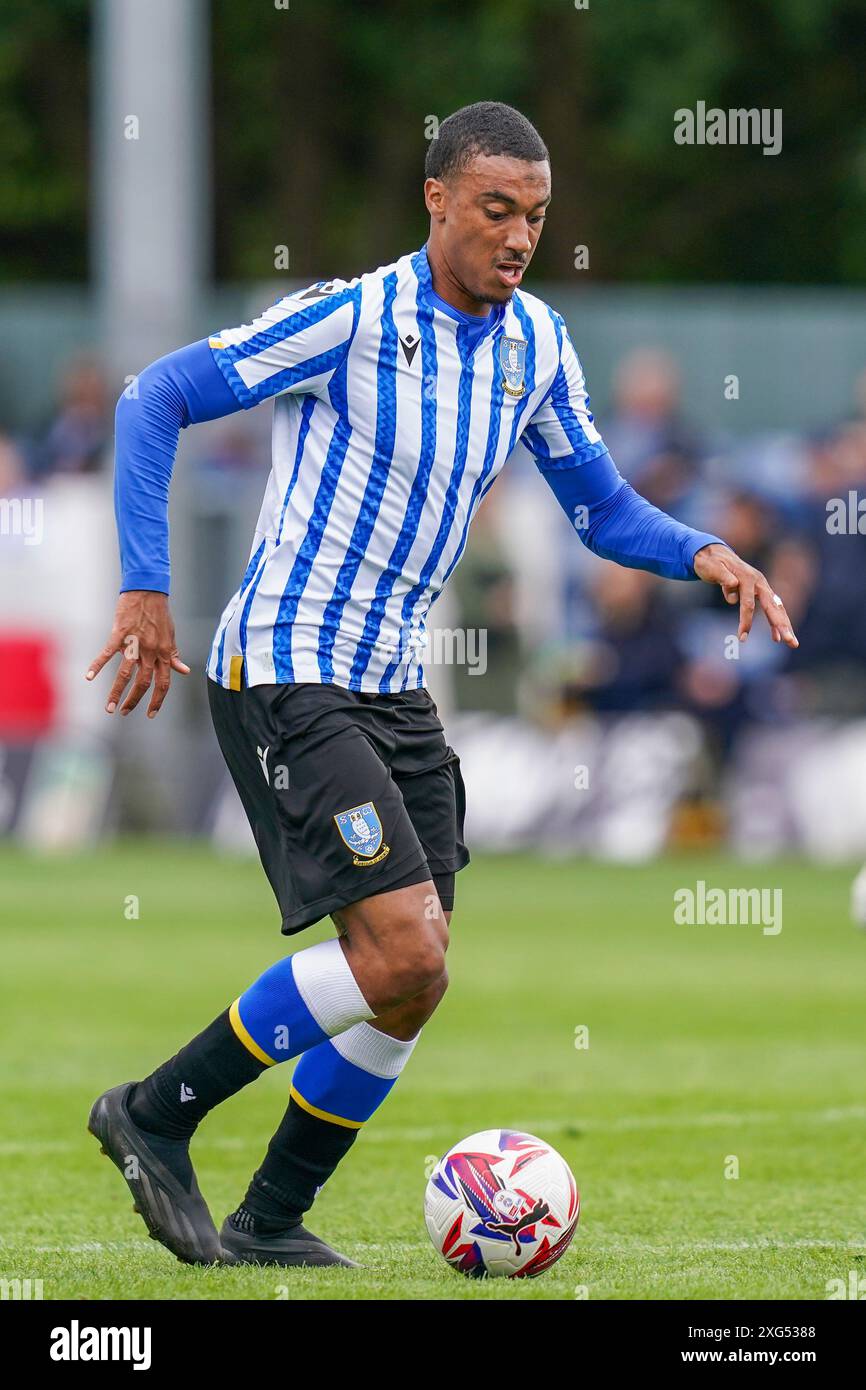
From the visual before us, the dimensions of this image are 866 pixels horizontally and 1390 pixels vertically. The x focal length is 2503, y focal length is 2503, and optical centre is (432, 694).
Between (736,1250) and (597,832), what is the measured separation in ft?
36.7

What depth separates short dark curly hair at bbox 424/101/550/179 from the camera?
5613mm

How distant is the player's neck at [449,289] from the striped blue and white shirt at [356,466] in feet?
0.07

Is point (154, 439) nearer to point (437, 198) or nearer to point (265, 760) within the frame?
point (265, 760)

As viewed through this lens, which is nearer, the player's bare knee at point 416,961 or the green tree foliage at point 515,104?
the player's bare knee at point 416,961

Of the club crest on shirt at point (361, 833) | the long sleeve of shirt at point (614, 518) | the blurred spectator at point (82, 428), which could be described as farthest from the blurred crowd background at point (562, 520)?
the club crest on shirt at point (361, 833)

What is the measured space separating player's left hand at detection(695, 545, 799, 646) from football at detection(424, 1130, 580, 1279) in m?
1.34

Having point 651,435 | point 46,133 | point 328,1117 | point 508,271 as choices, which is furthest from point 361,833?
Result: point 46,133

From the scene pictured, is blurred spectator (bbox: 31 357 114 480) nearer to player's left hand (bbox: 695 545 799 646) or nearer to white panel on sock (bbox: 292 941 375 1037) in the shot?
player's left hand (bbox: 695 545 799 646)

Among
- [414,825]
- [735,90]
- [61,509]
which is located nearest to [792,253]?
[735,90]

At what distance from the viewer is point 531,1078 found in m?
8.80

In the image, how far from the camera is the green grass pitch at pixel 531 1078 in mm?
5789

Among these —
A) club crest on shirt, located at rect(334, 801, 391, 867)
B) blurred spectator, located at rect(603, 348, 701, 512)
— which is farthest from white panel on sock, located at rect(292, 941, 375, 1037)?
blurred spectator, located at rect(603, 348, 701, 512)

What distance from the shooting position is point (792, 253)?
29.9 meters

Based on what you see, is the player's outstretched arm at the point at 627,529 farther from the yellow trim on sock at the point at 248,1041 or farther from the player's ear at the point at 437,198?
the yellow trim on sock at the point at 248,1041
